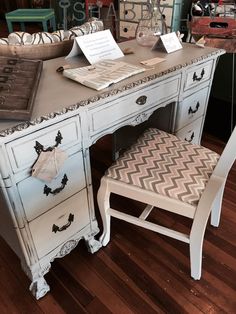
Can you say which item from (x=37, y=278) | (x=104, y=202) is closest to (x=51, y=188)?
(x=104, y=202)

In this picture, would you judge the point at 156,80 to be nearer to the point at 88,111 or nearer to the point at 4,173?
the point at 88,111

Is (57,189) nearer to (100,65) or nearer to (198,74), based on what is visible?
(100,65)

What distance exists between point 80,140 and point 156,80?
1.30 ft

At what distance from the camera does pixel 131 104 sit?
3.41 feet

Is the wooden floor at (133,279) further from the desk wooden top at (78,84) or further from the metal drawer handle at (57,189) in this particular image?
the desk wooden top at (78,84)

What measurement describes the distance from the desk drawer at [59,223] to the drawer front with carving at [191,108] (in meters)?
0.64

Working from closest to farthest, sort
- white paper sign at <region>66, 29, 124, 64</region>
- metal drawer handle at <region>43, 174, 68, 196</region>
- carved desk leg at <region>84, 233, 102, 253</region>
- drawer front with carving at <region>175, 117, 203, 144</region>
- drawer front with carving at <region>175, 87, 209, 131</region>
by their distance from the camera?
metal drawer handle at <region>43, 174, 68, 196</region>, white paper sign at <region>66, 29, 124, 64</region>, carved desk leg at <region>84, 233, 102, 253</region>, drawer front with carving at <region>175, 87, 209, 131</region>, drawer front with carving at <region>175, 117, 203, 144</region>

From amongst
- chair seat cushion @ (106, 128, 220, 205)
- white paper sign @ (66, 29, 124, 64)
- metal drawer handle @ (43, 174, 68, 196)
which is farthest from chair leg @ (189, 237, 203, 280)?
white paper sign @ (66, 29, 124, 64)

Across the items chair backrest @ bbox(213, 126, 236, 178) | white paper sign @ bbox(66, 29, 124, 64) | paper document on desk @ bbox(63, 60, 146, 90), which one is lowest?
chair backrest @ bbox(213, 126, 236, 178)

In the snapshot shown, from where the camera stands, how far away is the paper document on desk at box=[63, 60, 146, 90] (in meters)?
0.93

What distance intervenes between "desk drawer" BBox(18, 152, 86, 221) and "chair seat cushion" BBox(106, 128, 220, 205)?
15 cm

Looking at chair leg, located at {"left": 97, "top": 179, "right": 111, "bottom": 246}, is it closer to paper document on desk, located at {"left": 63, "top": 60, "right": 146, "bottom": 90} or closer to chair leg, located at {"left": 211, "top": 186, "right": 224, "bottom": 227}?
paper document on desk, located at {"left": 63, "top": 60, "right": 146, "bottom": 90}

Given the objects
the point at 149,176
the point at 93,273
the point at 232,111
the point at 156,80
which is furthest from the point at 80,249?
the point at 232,111

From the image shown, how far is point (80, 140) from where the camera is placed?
3.01ft
